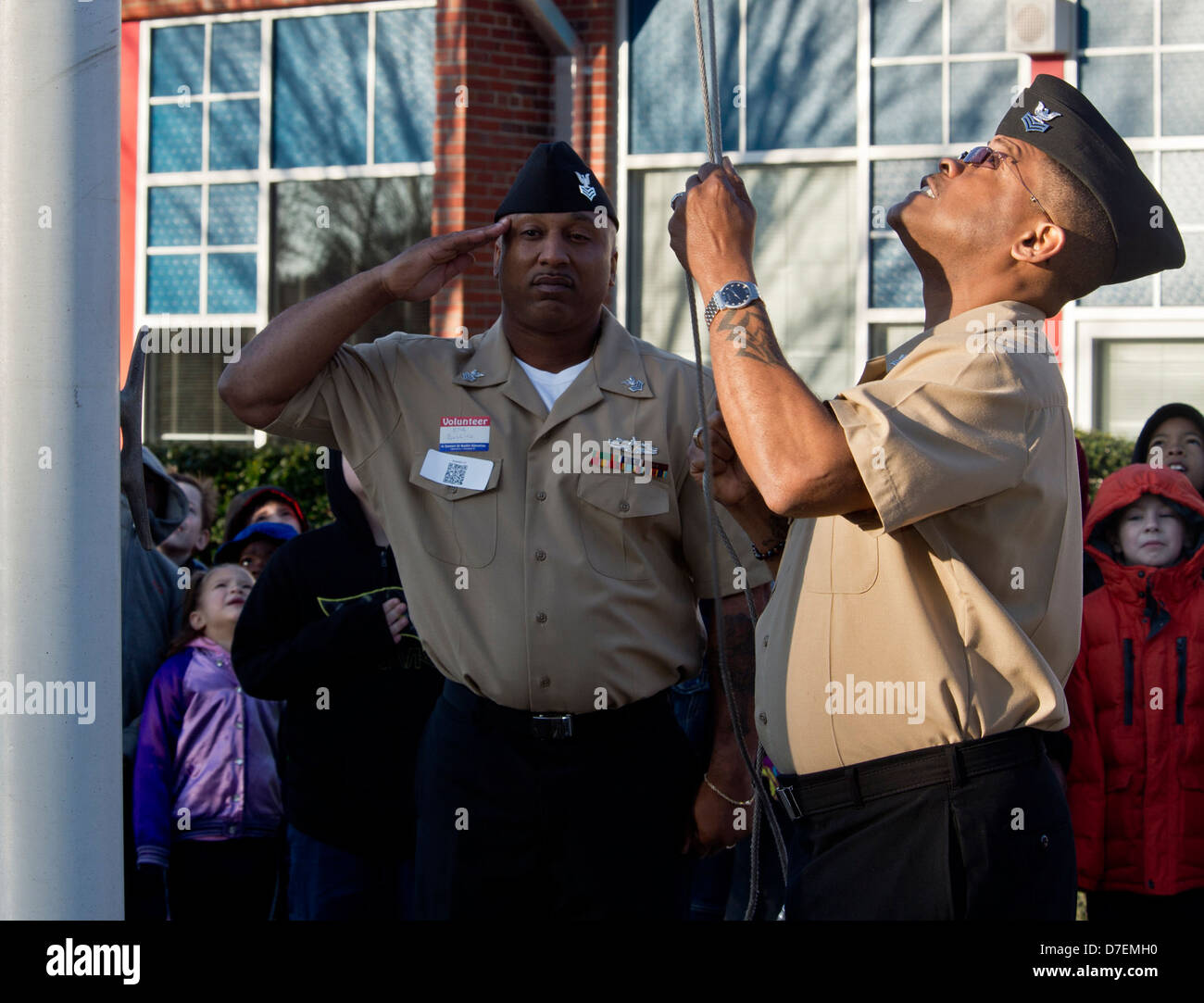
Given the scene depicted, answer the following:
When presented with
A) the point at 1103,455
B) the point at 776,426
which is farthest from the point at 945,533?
the point at 1103,455

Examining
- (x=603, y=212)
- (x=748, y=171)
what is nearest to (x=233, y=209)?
(x=748, y=171)

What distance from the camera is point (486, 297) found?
8.30 m

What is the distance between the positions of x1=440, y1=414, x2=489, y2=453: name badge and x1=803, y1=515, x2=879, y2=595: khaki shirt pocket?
990 millimetres

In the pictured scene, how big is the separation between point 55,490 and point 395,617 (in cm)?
156

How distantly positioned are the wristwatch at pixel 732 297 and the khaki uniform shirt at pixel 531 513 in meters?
0.87

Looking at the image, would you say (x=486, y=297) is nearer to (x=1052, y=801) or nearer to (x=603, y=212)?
(x=603, y=212)

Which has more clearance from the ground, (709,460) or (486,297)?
(486,297)

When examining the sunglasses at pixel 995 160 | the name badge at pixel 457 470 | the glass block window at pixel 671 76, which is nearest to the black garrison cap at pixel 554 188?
the name badge at pixel 457 470

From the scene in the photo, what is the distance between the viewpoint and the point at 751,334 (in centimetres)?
223

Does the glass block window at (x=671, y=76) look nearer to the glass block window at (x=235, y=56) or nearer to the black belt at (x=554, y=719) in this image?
the glass block window at (x=235, y=56)

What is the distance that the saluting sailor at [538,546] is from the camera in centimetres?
299

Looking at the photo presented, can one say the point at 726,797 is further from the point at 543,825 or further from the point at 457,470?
the point at 457,470

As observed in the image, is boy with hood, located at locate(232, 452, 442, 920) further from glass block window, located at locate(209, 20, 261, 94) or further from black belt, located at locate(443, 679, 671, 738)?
glass block window, located at locate(209, 20, 261, 94)

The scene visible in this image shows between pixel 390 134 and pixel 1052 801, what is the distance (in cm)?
752
